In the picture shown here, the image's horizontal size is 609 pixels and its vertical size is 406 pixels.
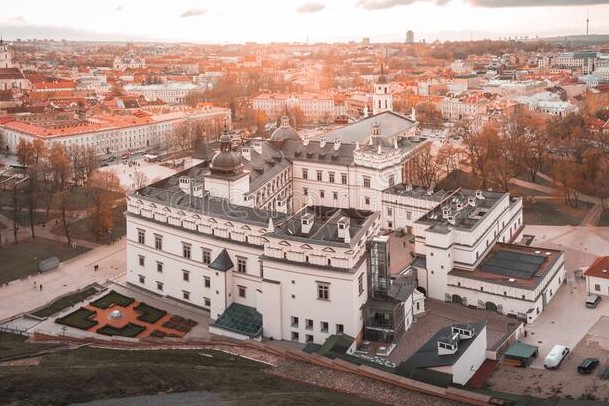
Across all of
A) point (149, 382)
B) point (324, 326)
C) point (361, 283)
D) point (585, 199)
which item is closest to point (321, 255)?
point (361, 283)

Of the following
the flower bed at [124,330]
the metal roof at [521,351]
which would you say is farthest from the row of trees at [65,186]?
the metal roof at [521,351]

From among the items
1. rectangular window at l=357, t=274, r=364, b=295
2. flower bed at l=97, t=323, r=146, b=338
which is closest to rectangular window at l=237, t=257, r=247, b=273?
flower bed at l=97, t=323, r=146, b=338

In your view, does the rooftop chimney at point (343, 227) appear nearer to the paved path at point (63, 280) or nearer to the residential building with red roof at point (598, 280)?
the residential building with red roof at point (598, 280)

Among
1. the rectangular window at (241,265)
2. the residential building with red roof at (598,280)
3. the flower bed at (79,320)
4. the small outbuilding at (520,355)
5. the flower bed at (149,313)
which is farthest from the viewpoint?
the residential building with red roof at (598,280)

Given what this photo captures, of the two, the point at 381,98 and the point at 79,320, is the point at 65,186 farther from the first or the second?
the point at 79,320

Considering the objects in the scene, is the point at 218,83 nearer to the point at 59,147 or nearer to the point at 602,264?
the point at 59,147

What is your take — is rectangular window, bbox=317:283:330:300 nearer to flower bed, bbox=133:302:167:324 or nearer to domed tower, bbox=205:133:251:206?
flower bed, bbox=133:302:167:324
